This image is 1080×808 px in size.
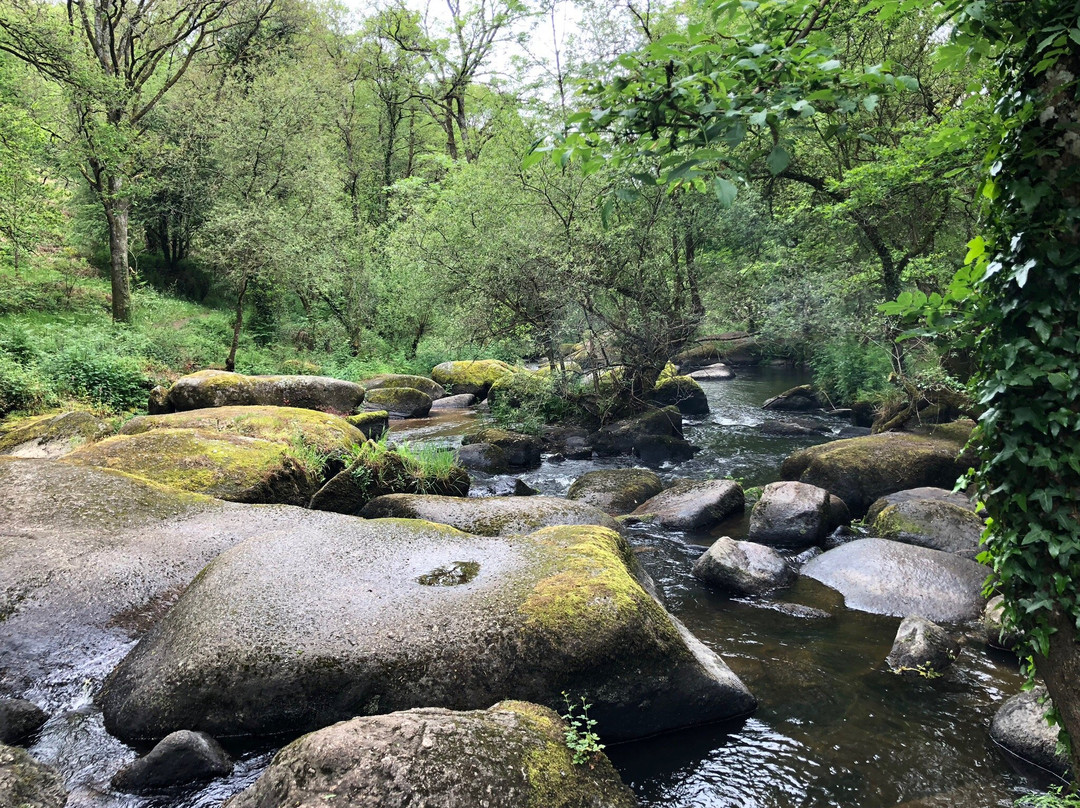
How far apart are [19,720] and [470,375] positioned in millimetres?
20945

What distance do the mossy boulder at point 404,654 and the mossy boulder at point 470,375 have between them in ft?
63.3

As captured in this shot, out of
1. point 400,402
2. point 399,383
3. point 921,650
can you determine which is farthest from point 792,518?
point 399,383

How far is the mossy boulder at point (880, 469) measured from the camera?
1044 cm

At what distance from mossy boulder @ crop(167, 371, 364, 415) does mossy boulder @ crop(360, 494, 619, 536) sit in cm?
786

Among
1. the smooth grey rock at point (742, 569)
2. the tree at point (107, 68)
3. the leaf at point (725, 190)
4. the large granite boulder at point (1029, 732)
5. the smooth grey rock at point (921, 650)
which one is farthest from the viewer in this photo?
the tree at point (107, 68)

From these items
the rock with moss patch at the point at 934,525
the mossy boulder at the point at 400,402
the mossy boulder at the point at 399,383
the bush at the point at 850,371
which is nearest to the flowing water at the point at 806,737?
the rock with moss patch at the point at 934,525

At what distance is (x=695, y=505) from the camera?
1009 cm

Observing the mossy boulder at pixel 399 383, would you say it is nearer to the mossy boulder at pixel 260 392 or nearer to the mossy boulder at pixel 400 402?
the mossy boulder at pixel 400 402

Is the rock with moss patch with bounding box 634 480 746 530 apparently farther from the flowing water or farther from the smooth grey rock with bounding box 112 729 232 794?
the smooth grey rock with bounding box 112 729 232 794

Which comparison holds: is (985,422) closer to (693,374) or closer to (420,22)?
(693,374)

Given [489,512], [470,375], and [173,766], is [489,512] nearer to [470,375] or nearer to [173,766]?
[173,766]

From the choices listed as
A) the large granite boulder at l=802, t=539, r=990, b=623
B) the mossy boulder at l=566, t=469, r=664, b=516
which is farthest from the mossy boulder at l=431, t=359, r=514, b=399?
the large granite boulder at l=802, t=539, r=990, b=623

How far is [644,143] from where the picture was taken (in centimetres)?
255

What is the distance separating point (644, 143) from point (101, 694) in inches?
207
